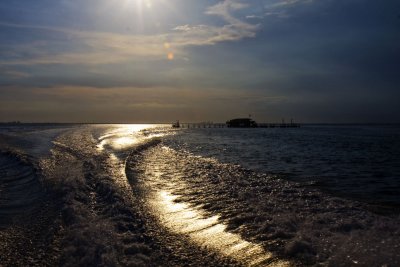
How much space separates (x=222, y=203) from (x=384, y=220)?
4.89 m

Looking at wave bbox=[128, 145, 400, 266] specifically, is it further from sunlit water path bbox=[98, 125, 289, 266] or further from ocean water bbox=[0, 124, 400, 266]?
sunlit water path bbox=[98, 125, 289, 266]

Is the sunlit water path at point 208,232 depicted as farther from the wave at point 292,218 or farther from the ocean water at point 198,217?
the wave at point 292,218

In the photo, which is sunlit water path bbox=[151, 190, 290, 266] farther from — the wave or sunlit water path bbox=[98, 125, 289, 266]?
the wave

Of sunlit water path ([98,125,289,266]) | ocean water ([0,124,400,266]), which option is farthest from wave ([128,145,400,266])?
sunlit water path ([98,125,289,266])

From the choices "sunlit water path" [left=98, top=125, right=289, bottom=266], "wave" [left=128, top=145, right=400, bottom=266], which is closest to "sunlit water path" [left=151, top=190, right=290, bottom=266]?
"sunlit water path" [left=98, top=125, right=289, bottom=266]

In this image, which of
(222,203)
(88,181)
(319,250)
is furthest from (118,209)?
(319,250)

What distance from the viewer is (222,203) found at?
39.6 feet

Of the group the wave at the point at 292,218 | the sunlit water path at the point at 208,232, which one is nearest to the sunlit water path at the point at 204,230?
the sunlit water path at the point at 208,232

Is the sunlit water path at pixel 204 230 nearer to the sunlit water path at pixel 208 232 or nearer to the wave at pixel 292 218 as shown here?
the sunlit water path at pixel 208 232

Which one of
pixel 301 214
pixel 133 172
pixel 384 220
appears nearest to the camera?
pixel 384 220

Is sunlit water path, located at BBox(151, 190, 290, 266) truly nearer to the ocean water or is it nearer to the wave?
the ocean water

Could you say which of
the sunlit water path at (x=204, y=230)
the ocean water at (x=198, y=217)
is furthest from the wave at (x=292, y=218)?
the sunlit water path at (x=204, y=230)

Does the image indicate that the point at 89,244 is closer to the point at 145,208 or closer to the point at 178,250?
the point at 178,250

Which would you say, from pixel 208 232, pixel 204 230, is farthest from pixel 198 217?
pixel 208 232
